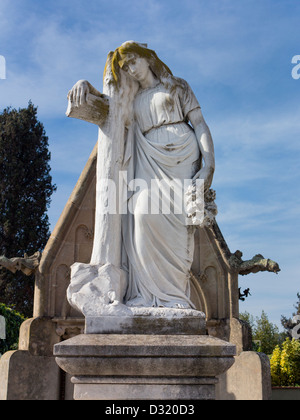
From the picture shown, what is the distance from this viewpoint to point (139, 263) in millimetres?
4922

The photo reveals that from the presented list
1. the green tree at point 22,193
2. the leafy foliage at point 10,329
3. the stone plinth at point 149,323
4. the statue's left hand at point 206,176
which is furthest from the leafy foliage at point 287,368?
the stone plinth at point 149,323

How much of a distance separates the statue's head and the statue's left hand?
1077mm

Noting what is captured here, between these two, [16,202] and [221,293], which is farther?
[16,202]

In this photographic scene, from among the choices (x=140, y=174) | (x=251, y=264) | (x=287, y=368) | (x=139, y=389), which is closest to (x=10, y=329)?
(x=287, y=368)

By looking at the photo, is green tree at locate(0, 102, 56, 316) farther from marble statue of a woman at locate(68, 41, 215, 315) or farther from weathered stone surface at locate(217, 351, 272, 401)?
marble statue of a woman at locate(68, 41, 215, 315)

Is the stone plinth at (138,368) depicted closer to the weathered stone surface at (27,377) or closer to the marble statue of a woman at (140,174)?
the marble statue of a woman at (140,174)

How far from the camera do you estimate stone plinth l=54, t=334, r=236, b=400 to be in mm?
4219

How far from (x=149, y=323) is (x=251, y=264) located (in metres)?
7.77

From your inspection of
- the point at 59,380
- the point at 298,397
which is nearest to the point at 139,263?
the point at 59,380

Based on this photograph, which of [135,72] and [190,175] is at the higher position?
[135,72]

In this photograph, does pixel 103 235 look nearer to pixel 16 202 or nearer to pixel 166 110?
pixel 166 110

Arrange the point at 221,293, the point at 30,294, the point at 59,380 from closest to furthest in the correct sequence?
the point at 59,380 → the point at 221,293 → the point at 30,294

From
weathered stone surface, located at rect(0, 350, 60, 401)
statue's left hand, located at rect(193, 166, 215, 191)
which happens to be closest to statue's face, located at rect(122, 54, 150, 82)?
statue's left hand, located at rect(193, 166, 215, 191)

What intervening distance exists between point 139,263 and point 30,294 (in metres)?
20.3
